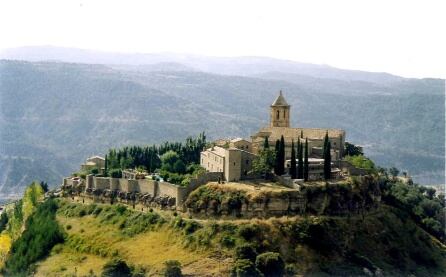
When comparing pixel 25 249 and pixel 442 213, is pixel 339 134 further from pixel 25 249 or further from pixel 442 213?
pixel 25 249

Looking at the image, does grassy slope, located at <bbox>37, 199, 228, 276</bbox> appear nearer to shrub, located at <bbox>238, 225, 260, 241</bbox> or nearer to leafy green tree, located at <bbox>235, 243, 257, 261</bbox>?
leafy green tree, located at <bbox>235, 243, 257, 261</bbox>

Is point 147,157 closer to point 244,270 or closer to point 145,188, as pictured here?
point 145,188

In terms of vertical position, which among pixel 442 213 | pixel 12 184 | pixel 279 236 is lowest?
pixel 12 184

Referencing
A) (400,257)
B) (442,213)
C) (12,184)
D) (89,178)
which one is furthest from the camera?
(12,184)

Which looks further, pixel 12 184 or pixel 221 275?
pixel 12 184

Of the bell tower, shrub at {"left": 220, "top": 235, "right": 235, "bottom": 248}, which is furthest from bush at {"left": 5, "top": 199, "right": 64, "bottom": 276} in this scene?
the bell tower

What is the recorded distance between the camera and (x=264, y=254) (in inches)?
2309

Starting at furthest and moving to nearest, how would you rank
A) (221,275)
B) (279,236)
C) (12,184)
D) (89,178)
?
(12,184) → (89,178) → (279,236) → (221,275)

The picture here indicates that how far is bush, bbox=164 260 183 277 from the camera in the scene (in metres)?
56.9

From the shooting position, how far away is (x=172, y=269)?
2247 inches

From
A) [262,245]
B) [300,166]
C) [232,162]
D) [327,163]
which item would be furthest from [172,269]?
[327,163]

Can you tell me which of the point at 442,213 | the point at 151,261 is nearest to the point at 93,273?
the point at 151,261

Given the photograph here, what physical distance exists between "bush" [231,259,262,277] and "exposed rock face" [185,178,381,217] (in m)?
5.68

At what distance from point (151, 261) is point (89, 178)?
18.4 meters
